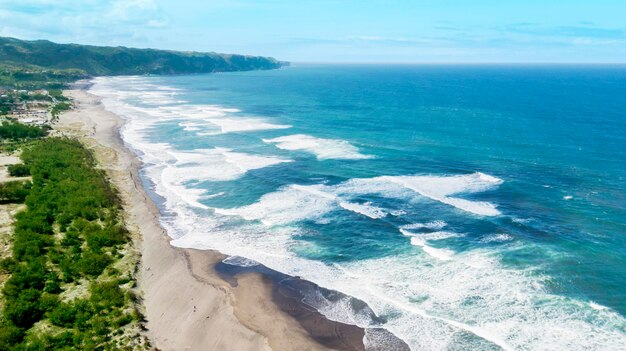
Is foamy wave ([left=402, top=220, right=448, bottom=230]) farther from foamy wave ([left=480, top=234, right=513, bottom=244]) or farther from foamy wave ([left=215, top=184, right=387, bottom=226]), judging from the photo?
foamy wave ([left=480, top=234, right=513, bottom=244])

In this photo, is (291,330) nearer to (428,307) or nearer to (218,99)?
(428,307)

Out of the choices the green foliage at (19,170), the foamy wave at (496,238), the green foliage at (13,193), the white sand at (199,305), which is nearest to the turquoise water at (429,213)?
the foamy wave at (496,238)

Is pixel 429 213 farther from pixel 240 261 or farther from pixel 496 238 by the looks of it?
pixel 240 261

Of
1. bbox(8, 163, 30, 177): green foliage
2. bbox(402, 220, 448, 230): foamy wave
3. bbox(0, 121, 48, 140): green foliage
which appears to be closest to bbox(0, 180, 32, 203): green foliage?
bbox(8, 163, 30, 177): green foliage

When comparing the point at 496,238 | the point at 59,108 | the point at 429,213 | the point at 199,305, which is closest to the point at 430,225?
the point at 429,213

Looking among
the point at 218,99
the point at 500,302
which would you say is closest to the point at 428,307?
the point at 500,302

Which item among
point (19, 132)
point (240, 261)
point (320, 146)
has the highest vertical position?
point (19, 132)
